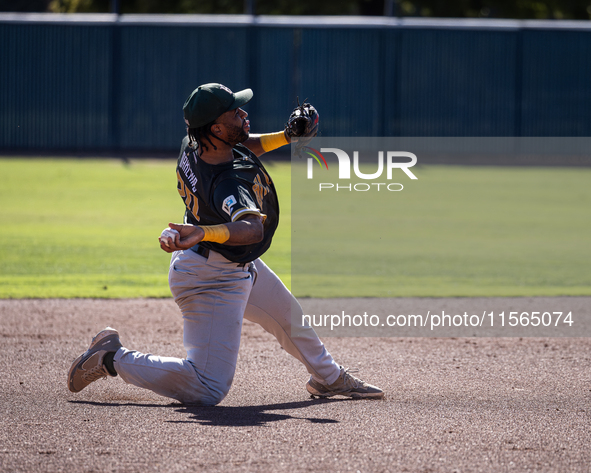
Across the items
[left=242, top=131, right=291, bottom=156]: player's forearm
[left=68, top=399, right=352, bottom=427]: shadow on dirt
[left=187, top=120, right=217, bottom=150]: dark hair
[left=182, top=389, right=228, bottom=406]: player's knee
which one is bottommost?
[left=68, top=399, right=352, bottom=427]: shadow on dirt

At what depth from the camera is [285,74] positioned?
26.3 m

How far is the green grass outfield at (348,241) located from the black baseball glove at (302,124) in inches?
146

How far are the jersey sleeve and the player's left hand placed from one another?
0.27 metres

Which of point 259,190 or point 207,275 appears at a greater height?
point 259,190

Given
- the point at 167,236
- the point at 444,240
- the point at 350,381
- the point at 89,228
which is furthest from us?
the point at 89,228

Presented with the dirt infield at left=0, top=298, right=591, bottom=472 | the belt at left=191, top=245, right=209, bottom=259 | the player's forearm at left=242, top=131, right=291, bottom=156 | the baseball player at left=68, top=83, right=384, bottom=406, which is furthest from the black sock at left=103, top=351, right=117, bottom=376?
the player's forearm at left=242, top=131, right=291, bottom=156

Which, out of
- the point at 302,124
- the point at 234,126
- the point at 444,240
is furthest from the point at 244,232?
the point at 444,240

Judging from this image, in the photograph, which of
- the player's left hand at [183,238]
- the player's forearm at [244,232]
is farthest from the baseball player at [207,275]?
the player's left hand at [183,238]

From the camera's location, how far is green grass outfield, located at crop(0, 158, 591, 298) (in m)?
9.48

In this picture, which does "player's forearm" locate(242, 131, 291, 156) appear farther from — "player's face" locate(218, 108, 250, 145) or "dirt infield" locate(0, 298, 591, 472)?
"dirt infield" locate(0, 298, 591, 472)

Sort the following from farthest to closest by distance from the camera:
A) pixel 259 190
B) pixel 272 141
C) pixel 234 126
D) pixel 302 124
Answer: pixel 272 141
pixel 302 124
pixel 234 126
pixel 259 190

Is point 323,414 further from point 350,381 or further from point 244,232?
point 244,232

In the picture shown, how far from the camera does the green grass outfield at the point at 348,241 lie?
9.48 meters

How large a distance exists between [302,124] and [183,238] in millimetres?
1525
